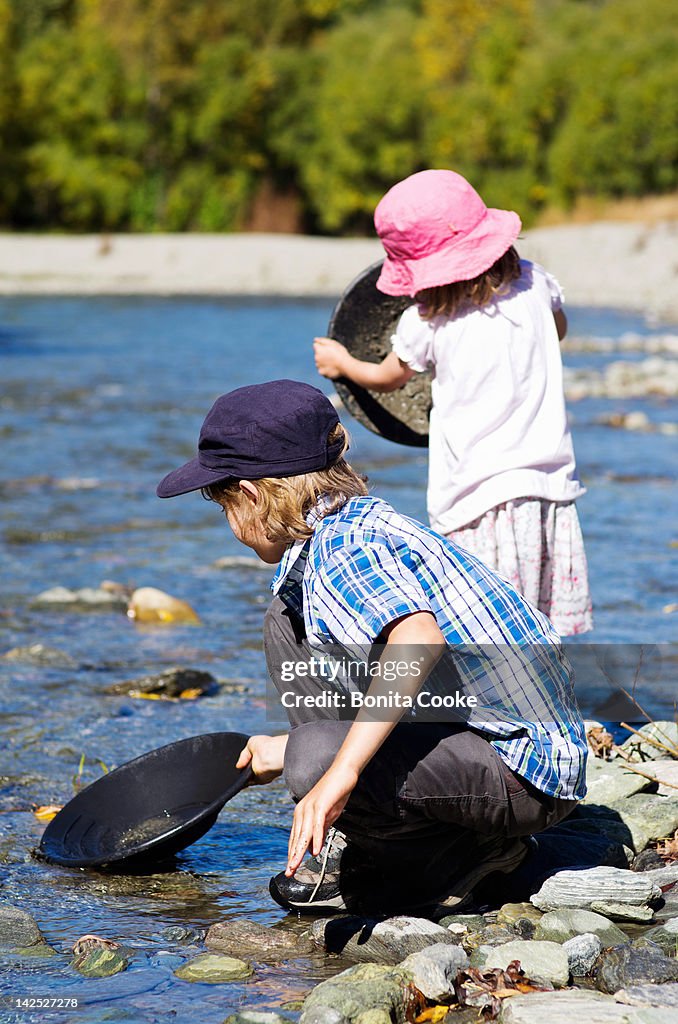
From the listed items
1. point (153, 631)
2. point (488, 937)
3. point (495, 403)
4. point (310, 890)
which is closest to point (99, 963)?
point (310, 890)

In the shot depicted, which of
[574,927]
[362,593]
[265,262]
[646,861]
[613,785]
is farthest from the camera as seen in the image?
[265,262]

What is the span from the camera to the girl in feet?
11.3

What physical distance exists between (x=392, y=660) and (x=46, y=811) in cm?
140

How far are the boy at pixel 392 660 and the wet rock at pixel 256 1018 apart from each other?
11.8 inches

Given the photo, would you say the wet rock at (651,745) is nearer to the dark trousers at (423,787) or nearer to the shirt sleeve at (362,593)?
the dark trousers at (423,787)

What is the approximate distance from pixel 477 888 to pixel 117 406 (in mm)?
9340

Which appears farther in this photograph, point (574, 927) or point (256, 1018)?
point (574, 927)

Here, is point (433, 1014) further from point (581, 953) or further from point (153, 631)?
point (153, 631)

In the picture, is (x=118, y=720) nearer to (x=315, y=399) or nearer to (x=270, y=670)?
(x=270, y=670)

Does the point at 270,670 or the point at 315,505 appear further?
the point at 270,670

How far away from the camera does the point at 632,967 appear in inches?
92.5

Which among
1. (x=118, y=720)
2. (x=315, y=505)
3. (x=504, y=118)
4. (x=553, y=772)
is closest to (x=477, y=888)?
(x=553, y=772)

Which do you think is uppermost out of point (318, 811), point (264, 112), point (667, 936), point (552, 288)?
point (264, 112)

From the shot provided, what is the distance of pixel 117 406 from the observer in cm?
1176
